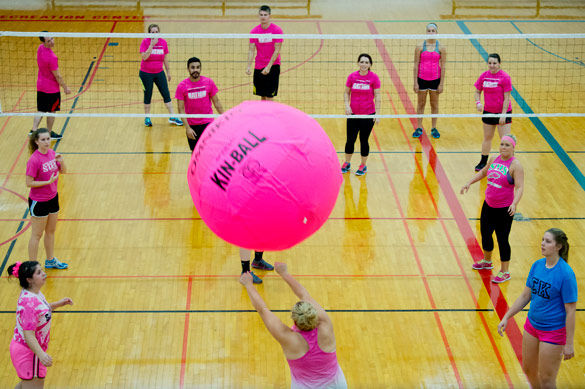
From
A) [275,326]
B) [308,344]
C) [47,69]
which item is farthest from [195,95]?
[308,344]

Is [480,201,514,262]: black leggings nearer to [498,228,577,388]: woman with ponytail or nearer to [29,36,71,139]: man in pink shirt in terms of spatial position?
[498,228,577,388]: woman with ponytail

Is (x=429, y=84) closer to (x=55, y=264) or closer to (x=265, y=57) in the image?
(x=265, y=57)

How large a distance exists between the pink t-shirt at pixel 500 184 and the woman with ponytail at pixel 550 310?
1624 mm

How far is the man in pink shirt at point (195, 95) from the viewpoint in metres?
8.44

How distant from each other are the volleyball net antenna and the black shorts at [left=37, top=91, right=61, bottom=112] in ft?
2.53

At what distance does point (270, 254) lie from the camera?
26.7 ft

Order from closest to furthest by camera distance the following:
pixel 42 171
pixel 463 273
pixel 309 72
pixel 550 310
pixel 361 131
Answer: pixel 550 310 → pixel 42 171 → pixel 463 273 → pixel 361 131 → pixel 309 72

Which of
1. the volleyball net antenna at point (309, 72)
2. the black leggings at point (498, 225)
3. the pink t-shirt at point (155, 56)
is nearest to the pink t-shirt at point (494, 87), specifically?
the volleyball net antenna at point (309, 72)

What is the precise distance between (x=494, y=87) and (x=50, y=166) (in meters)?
5.96

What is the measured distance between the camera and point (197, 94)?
8.54 metres

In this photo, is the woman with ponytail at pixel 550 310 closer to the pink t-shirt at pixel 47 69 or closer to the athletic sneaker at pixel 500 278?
the athletic sneaker at pixel 500 278

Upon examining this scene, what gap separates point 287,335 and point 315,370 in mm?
343

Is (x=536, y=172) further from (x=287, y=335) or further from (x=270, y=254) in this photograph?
(x=287, y=335)

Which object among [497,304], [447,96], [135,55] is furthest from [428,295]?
[135,55]
